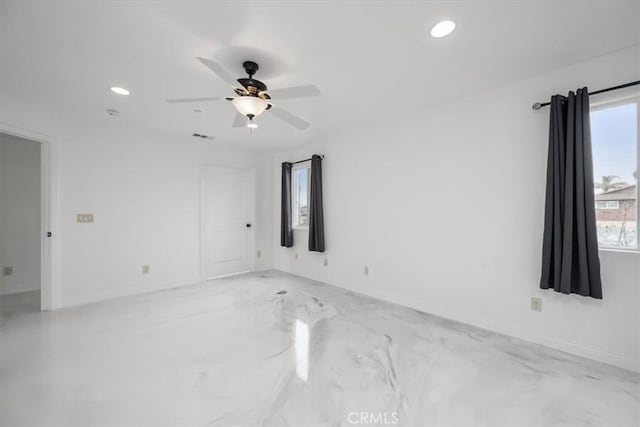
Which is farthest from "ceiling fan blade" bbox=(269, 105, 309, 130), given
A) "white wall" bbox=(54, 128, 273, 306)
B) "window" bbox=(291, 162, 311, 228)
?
"white wall" bbox=(54, 128, 273, 306)

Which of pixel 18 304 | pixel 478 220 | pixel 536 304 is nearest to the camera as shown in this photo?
pixel 536 304

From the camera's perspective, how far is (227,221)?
4.90 m

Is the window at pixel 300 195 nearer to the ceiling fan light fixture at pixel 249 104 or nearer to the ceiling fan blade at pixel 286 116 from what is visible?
the ceiling fan blade at pixel 286 116

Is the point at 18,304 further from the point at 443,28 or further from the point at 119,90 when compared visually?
the point at 443,28

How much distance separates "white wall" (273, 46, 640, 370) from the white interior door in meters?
2.16

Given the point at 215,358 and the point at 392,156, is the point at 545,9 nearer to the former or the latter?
the point at 392,156

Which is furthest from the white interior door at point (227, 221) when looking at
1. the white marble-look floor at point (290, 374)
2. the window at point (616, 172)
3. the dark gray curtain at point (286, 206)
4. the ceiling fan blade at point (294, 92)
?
the window at point (616, 172)

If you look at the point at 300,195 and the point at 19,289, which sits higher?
the point at 300,195

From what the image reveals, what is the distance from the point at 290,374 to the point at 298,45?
239cm

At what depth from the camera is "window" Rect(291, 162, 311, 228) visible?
16.3ft

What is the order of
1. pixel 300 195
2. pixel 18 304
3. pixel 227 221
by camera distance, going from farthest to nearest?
pixel 300 195 → pixel 227 221 → pixel 18 304

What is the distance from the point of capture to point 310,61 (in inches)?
83.0

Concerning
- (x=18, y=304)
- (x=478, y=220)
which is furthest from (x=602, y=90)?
(x=18, y=304)

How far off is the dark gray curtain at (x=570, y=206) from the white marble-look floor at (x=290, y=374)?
68 centimetres
